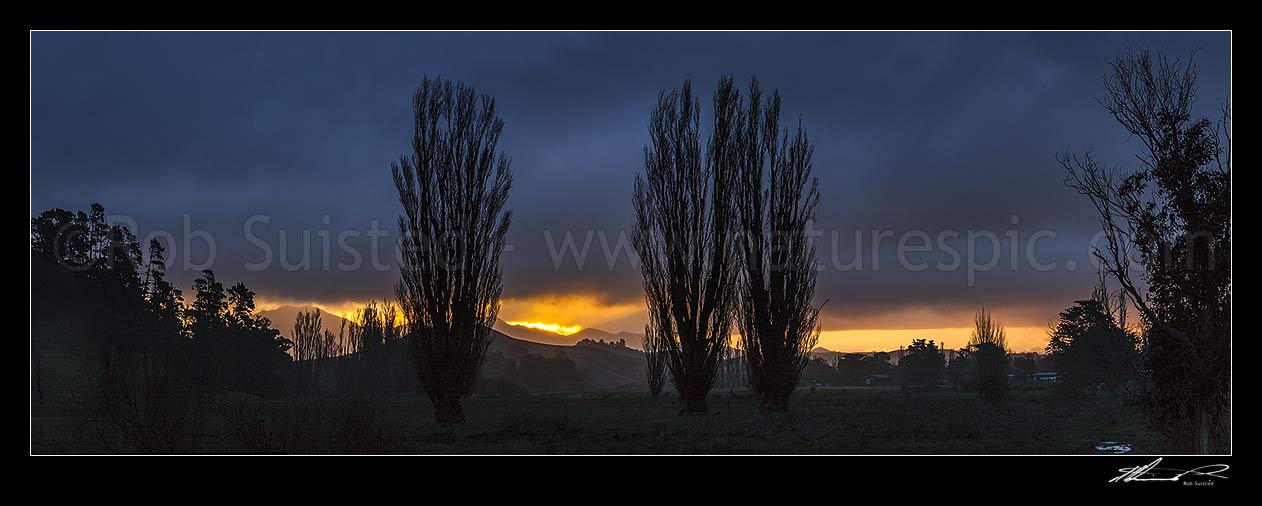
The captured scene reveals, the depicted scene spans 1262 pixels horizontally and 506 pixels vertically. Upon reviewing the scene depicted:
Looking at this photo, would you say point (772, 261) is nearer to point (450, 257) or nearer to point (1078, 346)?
point (450, 257)

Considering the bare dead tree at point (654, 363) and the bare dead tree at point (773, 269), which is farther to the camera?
the bare dead tree at point (654, 363)

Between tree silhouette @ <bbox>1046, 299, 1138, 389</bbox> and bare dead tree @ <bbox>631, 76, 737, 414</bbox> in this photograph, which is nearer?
bare dead tree @ <bbox>631, 76, 737, 414</bbox>

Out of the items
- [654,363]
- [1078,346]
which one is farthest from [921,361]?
[654,363]

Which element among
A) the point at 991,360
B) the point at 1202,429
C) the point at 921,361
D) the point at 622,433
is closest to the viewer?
the point at 1202,429

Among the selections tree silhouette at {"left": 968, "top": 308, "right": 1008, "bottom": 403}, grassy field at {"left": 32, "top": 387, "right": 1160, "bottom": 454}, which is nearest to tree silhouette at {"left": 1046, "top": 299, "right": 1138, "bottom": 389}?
tree silhouette at {"left": 968, "top": 308, "right": 1008, "bottom": 403}

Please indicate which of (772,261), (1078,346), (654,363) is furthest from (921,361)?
(772,261)

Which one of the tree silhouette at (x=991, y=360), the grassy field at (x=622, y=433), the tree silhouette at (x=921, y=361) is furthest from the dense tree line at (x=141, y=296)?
the tree silhouette at (x=921, y=361)

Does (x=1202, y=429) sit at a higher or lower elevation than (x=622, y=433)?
higher

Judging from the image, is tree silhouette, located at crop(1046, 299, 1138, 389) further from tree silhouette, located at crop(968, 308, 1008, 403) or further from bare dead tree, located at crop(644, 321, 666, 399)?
bare dead tree, located at crop(644, 321, 666, 399)
